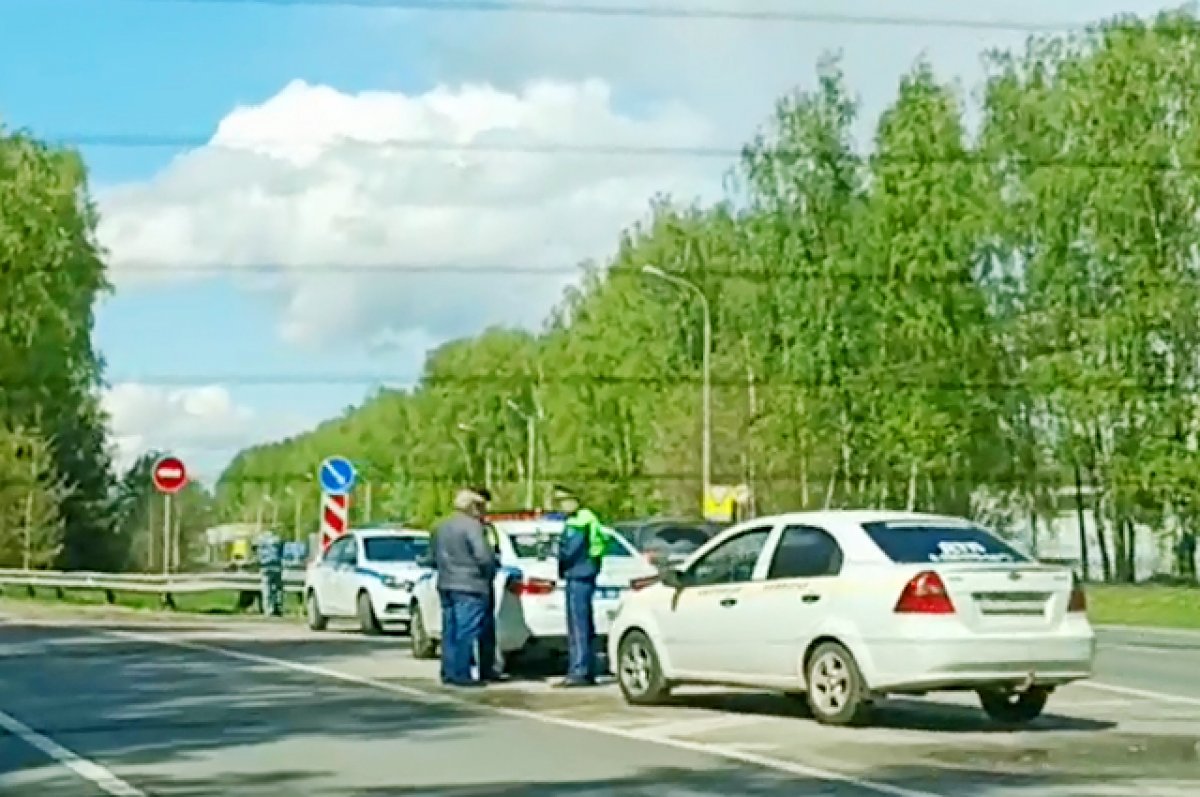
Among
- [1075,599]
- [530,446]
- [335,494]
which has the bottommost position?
[1075,599]

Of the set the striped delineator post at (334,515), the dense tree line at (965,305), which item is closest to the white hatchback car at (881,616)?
the striped delineator post at (334,515)

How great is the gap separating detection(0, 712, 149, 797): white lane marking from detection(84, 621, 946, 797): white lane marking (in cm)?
360

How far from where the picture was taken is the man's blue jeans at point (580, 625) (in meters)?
22.9

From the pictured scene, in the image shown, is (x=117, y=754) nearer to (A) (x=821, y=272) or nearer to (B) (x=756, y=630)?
(B) (x=756, y=630)

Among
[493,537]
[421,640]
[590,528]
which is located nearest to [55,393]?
[421,640]

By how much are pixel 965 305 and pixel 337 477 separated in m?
32.9

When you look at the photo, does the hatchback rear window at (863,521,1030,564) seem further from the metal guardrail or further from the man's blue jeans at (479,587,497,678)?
the metal guardrail

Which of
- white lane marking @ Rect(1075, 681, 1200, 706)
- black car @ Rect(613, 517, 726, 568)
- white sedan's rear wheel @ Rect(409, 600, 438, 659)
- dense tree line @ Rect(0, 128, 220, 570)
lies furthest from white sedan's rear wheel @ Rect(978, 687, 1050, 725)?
dense tree line @ Rect(0, 128, 220, 570)

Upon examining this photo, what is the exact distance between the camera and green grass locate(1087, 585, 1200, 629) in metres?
45.2

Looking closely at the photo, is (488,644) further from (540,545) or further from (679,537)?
(679,537)

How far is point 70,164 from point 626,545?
56.8 meters

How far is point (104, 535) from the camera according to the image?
73062 millimetres

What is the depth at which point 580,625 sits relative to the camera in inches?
901

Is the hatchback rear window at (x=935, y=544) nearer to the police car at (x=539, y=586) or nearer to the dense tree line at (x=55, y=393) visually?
the police car at (x=539, y=586)
